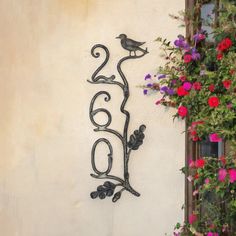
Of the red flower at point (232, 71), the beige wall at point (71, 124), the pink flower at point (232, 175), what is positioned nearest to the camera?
the pink flower at point (232, 175)

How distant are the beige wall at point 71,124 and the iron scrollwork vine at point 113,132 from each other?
0.04 metres

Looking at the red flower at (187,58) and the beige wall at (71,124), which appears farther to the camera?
the beige wall at (71,124)

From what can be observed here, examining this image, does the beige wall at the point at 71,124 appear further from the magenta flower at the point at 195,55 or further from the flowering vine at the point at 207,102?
the magenta flower at the point at 195,55

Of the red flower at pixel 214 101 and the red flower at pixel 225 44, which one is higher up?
the red flower at pixel 225 44

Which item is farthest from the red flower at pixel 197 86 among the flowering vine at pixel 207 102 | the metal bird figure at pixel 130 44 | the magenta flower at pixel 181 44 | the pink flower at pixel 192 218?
the pink flower at pixel 192 218

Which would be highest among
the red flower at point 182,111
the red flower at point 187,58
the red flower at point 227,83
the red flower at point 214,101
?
the red flower at point 187,58

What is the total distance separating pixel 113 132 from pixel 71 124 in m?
0.29

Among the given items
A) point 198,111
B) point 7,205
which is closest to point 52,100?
point 7,205

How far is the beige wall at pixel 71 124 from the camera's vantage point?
265 centimetres

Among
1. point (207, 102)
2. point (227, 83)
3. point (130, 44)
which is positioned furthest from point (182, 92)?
point (130, 44)

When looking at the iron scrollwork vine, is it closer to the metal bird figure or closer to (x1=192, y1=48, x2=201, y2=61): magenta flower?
the metal bird figure

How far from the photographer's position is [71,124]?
274cm

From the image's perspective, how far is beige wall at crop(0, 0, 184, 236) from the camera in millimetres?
2654

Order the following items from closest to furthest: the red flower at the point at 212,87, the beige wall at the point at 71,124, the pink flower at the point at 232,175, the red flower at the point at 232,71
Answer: the pink flower at the point at 232,175 → the red flower at the point at 232,71 → the red flower at the point at 212,87 → the beige wall at the point at 71,124
